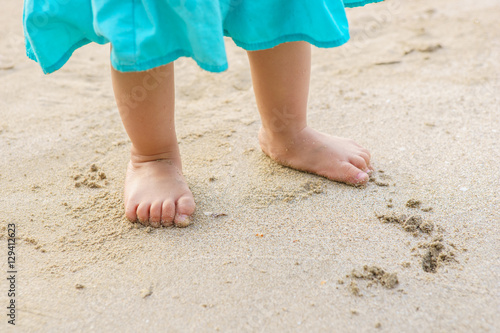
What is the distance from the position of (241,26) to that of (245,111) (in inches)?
31.2

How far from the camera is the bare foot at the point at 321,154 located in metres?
1.42

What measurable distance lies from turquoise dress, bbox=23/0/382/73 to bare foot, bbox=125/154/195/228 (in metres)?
0.38

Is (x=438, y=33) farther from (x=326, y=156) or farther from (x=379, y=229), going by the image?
(x=379, y=229)

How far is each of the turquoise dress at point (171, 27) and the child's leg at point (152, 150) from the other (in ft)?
0.56

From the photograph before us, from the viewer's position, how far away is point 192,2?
98cm

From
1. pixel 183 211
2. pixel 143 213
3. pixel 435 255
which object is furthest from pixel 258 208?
pixel 435 255

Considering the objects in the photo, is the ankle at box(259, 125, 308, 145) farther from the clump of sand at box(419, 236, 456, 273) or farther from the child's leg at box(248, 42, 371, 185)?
the clump of sand at box(419, 236, 456, 273)

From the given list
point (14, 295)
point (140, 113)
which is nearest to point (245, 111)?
point (140, 113)

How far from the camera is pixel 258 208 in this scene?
1332 mm

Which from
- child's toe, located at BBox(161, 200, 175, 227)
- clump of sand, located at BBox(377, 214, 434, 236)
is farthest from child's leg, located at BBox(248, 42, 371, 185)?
child's toe, located at BBox(161, 200, 175, 227)

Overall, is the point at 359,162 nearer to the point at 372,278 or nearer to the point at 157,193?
the point at 372,278

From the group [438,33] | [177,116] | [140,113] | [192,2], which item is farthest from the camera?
[438,33]

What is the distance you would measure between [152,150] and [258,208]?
34 centimetres

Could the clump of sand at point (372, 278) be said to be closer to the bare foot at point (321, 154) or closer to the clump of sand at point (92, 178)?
the bare foot at point (321, 154)
